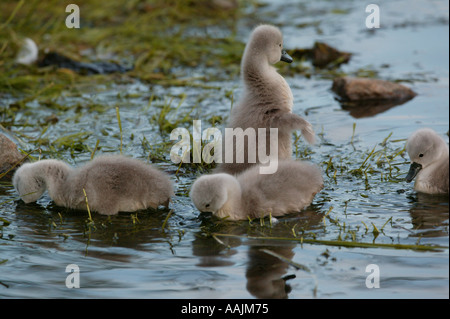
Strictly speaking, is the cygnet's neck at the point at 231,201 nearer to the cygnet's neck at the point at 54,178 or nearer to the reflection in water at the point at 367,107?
the cygnet's neck at the point at 54,178

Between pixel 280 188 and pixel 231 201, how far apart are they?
398mm

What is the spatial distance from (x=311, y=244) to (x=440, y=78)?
537cm

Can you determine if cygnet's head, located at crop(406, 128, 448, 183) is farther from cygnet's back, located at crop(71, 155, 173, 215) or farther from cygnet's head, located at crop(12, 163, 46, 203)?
cygnet's head, located at crop(12, 163, 46, 203)

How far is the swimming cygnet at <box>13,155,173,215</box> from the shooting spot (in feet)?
17.6

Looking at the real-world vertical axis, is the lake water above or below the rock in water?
below

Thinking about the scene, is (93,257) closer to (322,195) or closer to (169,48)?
(322,195)

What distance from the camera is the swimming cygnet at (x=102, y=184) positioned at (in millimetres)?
5379

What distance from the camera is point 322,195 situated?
5664mm

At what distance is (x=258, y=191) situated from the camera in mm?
5227

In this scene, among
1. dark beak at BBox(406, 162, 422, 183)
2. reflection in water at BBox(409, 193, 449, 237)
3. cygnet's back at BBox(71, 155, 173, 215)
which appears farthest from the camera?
dark beak at BBox(406, 162, 422, 183)

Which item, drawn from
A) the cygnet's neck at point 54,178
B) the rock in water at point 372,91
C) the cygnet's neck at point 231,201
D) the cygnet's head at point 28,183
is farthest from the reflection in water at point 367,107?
the cygnet's head at point 28,183

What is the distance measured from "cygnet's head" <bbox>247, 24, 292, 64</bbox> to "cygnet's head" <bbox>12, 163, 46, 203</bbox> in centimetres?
200

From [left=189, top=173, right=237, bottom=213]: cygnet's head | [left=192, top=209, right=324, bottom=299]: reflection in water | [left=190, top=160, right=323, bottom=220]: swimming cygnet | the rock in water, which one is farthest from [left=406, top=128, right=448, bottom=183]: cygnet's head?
the rock in water

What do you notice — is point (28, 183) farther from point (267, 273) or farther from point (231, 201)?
point (267, 273)
